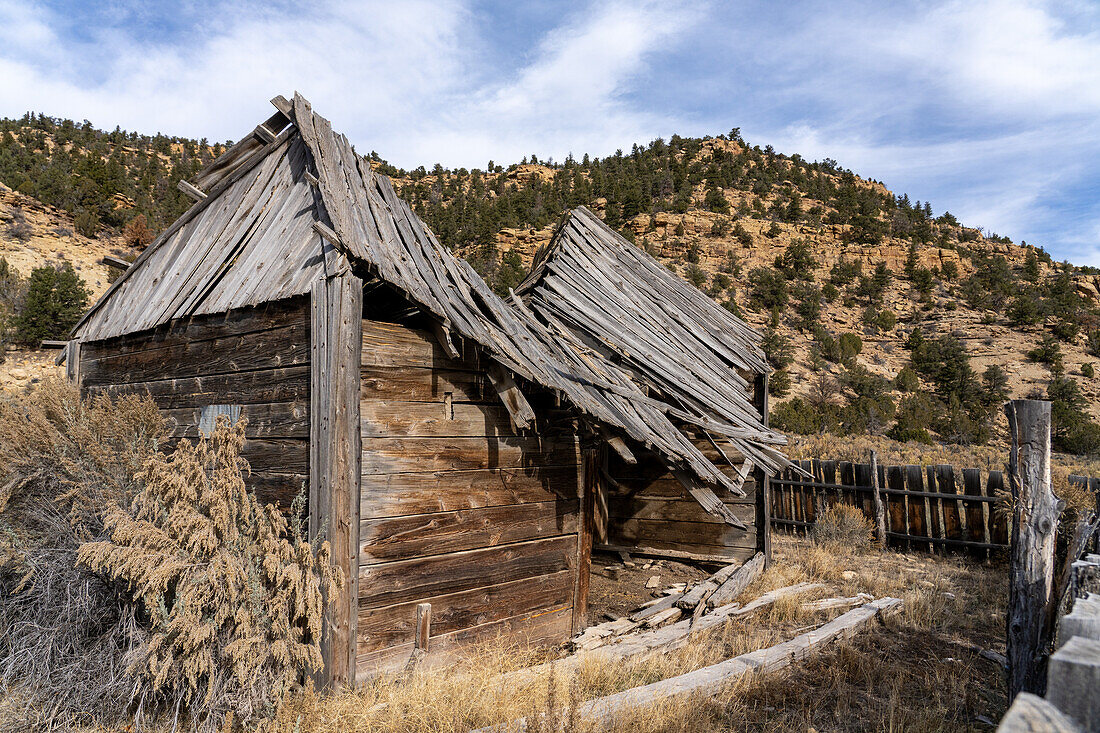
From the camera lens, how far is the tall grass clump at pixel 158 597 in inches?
149

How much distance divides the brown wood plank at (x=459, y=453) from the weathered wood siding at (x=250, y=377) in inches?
21.3

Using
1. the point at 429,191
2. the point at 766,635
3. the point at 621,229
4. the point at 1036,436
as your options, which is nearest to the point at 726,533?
the point at 766,635

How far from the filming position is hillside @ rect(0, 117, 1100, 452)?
91.0 ft

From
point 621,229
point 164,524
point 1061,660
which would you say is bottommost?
point 164,524

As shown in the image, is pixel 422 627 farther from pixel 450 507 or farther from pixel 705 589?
pixel 705 589

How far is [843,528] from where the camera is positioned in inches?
445

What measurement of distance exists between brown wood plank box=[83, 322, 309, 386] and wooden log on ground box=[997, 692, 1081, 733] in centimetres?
437

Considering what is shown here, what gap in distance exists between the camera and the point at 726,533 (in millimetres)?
8273

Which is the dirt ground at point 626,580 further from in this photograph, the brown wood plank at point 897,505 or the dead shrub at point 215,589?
the brown wood plank at point 897,505

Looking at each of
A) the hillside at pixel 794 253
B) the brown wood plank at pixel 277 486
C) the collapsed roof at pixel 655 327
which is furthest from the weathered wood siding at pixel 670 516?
the hillside at pixel 794 253

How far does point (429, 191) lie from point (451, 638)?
1758 inches

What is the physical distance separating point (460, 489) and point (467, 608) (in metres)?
1.01

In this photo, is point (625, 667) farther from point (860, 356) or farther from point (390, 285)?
point (860, 356)

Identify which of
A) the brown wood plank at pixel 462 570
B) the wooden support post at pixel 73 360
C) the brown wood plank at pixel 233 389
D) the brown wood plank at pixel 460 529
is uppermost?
the wooden support post at pixel 73 360
